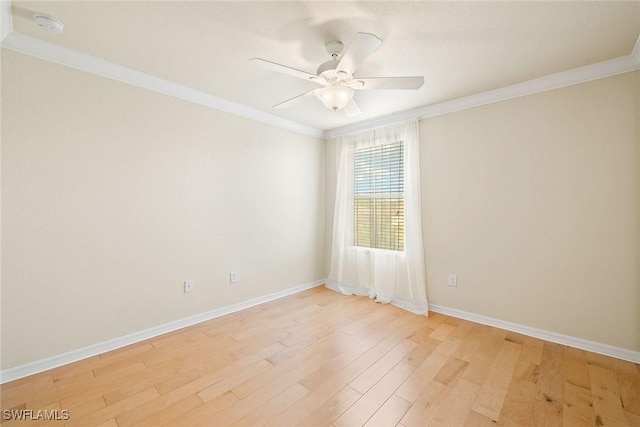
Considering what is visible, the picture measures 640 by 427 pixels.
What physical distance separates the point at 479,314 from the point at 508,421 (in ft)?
4.74

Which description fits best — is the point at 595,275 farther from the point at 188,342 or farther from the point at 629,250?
the point at 188,342

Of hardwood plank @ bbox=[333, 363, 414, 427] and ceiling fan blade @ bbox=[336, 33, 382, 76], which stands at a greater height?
ceiling fan blade @ bbox=[336, 33, 382, 76]

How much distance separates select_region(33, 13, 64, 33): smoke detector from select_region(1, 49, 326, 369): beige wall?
0.32 m

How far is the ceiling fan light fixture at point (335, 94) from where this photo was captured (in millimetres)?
1972

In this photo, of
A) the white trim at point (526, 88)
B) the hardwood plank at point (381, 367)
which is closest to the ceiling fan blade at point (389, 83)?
the white trim at point (526, 88)

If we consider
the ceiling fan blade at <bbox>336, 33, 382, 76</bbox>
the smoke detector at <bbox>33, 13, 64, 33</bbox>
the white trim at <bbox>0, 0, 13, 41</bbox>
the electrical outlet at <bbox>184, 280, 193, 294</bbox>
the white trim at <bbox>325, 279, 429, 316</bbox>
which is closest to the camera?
the ceiling fan blade at <bbox>336, 33, 382, 76</bbox>

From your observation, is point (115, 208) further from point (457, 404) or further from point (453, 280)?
point (453, 280)

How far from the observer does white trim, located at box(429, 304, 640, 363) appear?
2139 millimetres

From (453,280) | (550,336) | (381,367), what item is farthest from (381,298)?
(550,336)

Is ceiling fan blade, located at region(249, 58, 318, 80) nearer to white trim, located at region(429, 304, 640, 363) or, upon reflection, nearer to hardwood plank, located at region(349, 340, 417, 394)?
hardwood plank, located at region(349, 340, 417, 394)

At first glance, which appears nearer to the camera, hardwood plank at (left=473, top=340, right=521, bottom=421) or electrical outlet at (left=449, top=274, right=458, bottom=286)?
hardwood plank at (left=473, top=340, right=521, bottom=421)

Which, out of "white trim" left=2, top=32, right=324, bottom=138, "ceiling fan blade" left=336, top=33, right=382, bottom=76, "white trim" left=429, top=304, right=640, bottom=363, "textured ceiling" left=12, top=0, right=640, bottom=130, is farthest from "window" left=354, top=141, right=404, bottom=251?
"ceiling fan blade" left=336, top=33, right=382, bottom=76

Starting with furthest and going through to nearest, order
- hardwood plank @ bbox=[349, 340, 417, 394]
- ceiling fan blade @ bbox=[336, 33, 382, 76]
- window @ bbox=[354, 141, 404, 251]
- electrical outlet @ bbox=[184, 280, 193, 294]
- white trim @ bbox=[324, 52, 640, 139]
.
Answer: window @ bbox=[354, 141, 404, 251] < electrical outlet @ bbox=[184, 280, 193, 294] < white trim @ bbox=[324, 52, 640, 139] < hardwood plank @ bbox=[349, 340, 417, 394] < ceiling fan blade @ bbox=[336, 33, 382, 76]

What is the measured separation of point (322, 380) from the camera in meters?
1.89
